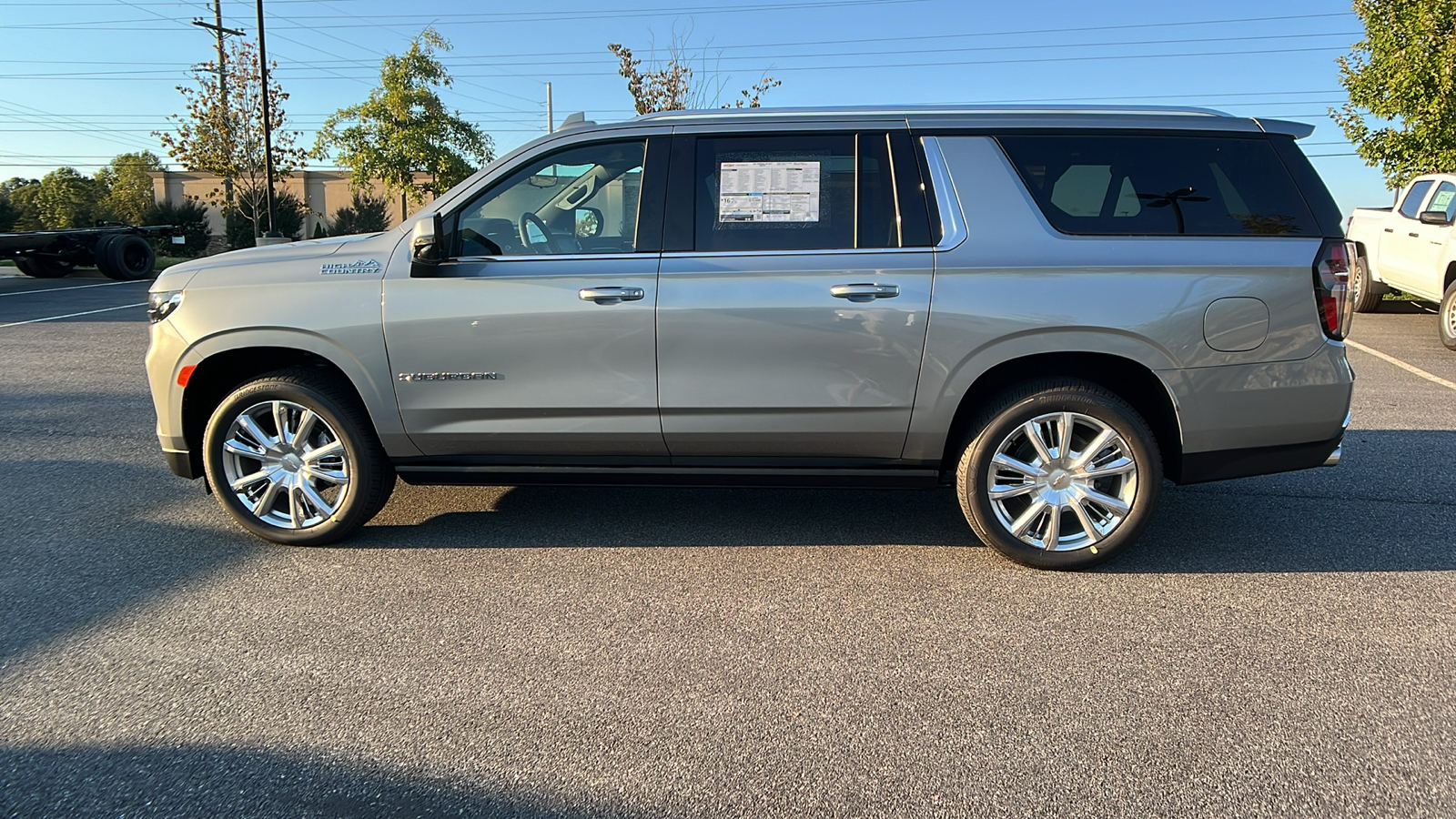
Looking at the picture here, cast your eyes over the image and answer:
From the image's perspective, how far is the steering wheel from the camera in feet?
13.7

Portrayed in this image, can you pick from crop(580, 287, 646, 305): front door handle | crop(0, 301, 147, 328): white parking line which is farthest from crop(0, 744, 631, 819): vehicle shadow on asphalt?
crop(0, 301, 147, 328): white parking line

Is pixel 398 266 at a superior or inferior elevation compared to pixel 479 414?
superior

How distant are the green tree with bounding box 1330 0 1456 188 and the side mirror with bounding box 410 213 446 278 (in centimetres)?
1584

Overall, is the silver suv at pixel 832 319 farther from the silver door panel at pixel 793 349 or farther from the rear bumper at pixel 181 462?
the rear bumper at pixel 181 462

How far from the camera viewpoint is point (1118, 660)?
3.31 metres

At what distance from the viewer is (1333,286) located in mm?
3873

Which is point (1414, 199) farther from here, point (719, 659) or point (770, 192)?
point (719, 659)

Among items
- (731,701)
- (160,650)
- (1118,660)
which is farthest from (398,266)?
(1118,660)

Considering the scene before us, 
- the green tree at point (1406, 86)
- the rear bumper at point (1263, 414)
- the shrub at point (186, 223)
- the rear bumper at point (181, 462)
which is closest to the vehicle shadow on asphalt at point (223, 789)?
the rear bumper at point (181, 462)

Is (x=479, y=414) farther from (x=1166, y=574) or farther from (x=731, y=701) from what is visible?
(x=1166, y=574)

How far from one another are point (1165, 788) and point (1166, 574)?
1.72 meters

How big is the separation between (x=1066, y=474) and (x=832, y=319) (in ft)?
3.96

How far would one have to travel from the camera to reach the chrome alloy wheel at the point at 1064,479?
4.03 meters

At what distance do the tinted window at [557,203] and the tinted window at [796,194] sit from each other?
346 millimetres
